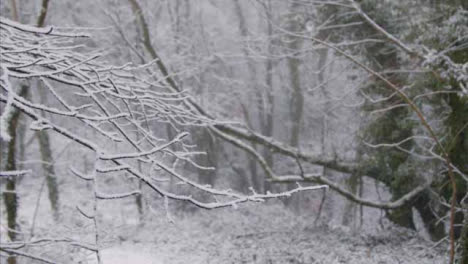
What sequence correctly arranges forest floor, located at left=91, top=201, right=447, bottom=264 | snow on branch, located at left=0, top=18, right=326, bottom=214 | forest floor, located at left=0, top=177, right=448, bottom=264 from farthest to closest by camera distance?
forest floor, located at left=91, top=201, right=447, bottom=264 → forest floor, located at left=0, top=177, right=448, bottom=264 → snow on branch, located at left=0, top=18, right=326, bottom=214

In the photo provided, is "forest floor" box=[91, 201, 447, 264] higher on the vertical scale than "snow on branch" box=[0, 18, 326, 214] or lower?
lower

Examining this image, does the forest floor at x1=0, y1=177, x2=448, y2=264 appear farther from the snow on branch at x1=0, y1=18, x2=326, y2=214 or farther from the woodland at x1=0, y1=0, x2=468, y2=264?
the snow on branch at x1=0, y1=18, x2=326, y2=214

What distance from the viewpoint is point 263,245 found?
775cm

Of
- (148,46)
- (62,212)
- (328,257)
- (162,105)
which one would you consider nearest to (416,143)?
(328,257)

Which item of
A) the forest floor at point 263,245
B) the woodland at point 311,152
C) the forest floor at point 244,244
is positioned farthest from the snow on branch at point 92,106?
the forest floor at point 263,245

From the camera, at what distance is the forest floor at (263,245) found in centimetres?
679

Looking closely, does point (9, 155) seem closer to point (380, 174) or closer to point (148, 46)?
point (148, 46)

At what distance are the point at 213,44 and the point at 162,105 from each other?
1562cm

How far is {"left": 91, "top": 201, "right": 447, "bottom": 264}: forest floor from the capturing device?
679 cm

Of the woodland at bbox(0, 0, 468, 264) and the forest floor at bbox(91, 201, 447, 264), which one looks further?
the forest floor at bbox(91, 201, 447, 264)

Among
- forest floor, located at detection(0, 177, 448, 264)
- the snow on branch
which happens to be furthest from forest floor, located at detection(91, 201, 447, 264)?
the snow on branch

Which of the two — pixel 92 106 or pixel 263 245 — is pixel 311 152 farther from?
pixel 92 106

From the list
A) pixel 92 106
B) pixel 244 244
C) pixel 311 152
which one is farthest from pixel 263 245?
pixel 92 106

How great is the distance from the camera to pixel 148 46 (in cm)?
828
